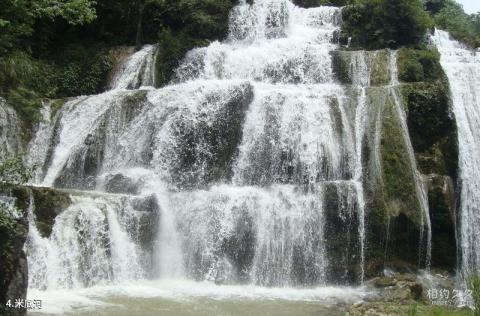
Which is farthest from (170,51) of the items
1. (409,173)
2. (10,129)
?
(409,173)

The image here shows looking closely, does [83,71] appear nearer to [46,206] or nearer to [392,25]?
[46,206]

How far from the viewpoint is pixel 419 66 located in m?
19.3

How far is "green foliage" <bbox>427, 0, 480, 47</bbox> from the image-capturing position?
2941 cm

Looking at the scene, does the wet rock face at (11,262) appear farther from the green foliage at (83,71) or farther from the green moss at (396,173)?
the green foliage at (83,71)

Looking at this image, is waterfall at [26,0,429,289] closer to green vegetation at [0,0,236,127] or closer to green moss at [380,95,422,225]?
green moss at [380,95,422,225]

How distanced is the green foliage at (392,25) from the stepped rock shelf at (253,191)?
2452 millimetres

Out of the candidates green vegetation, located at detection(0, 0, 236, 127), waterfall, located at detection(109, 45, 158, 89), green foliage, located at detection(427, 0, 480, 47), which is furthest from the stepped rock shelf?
green foliage, located at detection(427, 0, 480, 47)

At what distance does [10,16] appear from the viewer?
9.21 m

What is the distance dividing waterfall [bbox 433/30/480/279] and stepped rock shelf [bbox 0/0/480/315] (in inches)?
1.8

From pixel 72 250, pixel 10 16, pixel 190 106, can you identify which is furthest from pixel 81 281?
pixel 190 106

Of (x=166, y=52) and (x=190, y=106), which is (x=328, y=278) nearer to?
(x=190, y=106)

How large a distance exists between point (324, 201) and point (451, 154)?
16.1 feet

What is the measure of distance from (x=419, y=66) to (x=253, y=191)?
8412 millimetres

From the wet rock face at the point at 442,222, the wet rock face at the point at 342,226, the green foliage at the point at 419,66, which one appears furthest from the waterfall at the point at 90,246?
→ the green foliage at the point at 419,66
